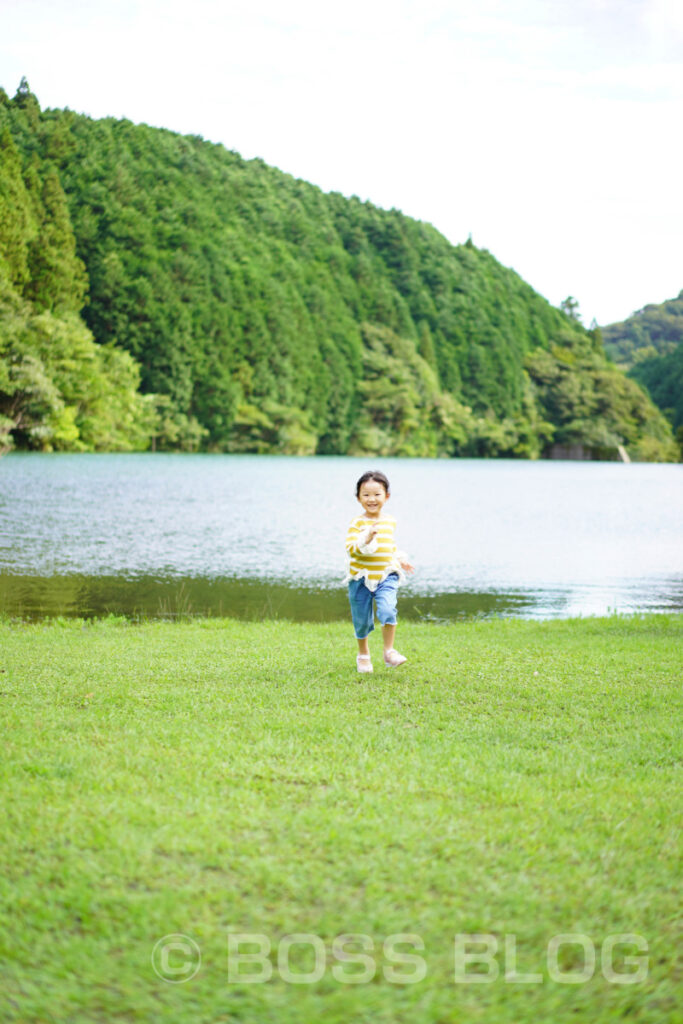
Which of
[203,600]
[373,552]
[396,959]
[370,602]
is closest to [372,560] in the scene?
[373,552]

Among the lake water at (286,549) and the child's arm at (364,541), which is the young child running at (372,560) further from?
the lake water at (286,549)

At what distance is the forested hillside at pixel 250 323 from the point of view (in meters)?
71.2

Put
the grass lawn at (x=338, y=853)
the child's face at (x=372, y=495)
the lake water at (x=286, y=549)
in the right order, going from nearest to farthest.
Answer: the grass lawn at (x=338, y=853)
the child's face at (x=372, y=495)
the lake water at (x=286, y=549)

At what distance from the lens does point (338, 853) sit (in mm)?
3953

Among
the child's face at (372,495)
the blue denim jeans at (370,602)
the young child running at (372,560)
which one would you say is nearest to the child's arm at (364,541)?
the young child running at (372,560)

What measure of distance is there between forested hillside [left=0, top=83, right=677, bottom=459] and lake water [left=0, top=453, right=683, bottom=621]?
24718 mm

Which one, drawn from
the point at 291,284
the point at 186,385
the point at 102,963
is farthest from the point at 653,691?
the point at 291,284

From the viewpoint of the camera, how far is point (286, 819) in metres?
4.28

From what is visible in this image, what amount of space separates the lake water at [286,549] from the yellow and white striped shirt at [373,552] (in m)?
7.34

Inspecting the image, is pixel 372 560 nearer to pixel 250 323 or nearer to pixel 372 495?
pixel 372 495

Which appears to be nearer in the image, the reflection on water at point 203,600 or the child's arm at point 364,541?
the child's arm at point 364,541

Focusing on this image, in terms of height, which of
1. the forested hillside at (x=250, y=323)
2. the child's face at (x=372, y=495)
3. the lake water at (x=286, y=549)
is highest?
the forested hillside at (x=250, y=323)

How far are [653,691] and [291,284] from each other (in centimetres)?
11488

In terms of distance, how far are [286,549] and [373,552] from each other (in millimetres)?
16816
